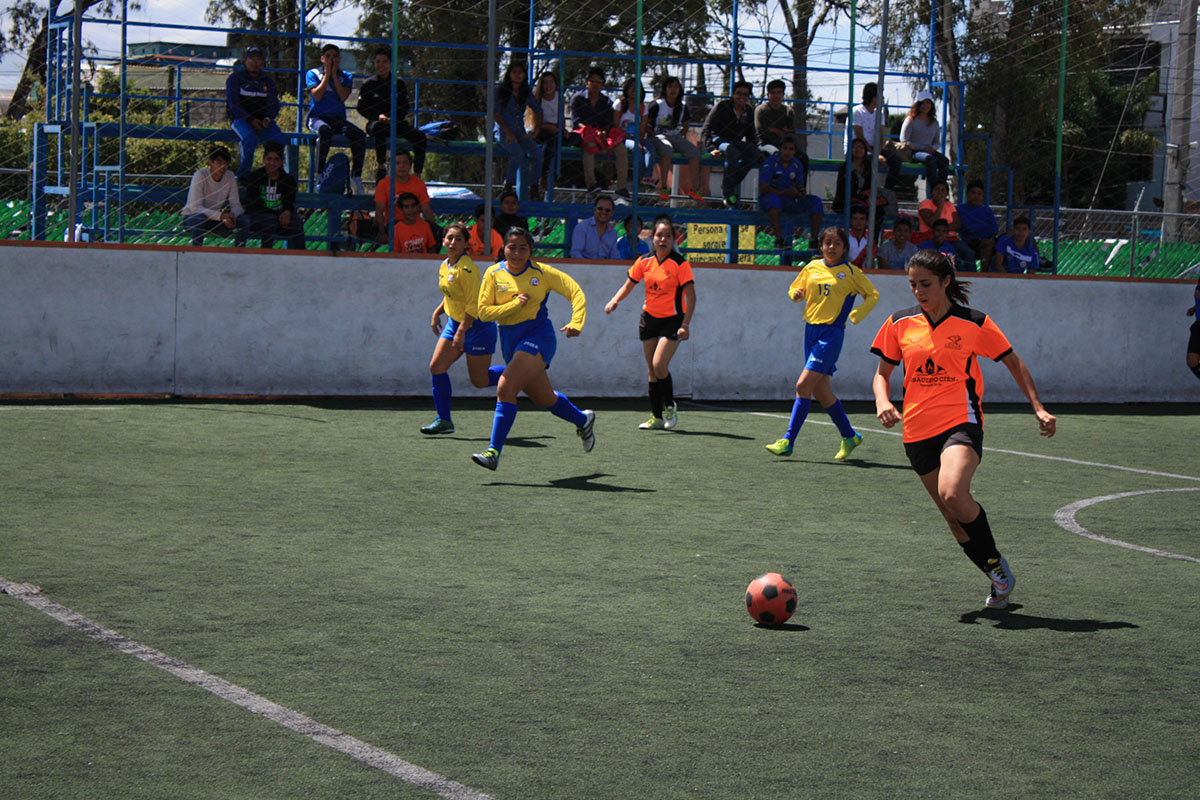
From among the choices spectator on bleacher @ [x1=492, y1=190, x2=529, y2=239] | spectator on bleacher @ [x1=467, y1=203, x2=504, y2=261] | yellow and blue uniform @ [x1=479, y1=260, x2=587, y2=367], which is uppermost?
spectator on bleacher @ [x1=492, y1=190, x2=529, y2=239]

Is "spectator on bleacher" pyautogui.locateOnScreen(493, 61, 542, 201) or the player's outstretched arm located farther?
"spectator on bleacher" pyautogui.locateOnScreen(493, 61, 542, 201)

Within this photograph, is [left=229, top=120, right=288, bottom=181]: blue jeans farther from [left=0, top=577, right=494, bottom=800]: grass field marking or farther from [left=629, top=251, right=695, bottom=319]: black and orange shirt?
[left=0, top=577, right=494, bottom=800]: grass field marking

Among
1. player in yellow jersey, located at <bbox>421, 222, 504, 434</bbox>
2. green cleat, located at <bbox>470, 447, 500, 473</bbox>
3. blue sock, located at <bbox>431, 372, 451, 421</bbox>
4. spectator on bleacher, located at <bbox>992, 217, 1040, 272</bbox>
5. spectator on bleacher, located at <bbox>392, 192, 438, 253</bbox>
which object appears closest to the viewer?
green cleat, located at <bbox>470, 447, 500, 473</bbox>

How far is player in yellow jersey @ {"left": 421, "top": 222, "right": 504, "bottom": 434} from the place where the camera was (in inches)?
461

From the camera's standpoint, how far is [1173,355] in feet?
58.7

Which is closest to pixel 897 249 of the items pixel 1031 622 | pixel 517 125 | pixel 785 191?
pixel 785 191

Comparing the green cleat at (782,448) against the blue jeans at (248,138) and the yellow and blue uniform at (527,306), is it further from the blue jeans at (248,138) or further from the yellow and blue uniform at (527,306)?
the blue jeans at (248,138)

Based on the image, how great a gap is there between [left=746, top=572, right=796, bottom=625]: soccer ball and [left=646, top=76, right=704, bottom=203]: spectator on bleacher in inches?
496

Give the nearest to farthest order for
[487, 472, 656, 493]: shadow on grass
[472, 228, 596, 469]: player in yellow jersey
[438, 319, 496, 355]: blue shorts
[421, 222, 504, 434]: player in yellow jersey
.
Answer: [487, 472, 656, 493]: shadow on grass < [472, 228, 596, 469]: player in yellow jersey < [421, 222, 504, 434]: player in yellow jersey < [438, 319, 496, 355]: blue shorts

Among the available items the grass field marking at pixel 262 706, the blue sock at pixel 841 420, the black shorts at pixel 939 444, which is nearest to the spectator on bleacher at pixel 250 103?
the blue sock at pixel 841 420

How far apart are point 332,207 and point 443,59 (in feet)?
18.6

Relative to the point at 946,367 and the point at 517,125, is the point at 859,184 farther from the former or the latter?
the point at 946,367

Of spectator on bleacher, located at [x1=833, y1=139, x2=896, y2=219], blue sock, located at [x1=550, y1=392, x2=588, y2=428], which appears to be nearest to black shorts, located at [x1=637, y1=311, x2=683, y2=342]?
blue sock, located at [x1=550, y1=392, x2=588, y2=428]

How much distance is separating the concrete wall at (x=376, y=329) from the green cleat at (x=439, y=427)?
2.94m
